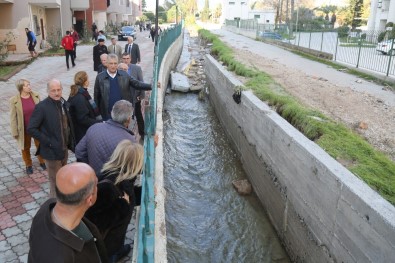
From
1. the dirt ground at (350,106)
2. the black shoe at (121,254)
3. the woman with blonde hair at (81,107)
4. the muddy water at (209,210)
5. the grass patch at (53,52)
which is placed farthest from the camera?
the grass patch at (53,52)

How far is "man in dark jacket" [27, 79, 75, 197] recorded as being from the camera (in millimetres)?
4622

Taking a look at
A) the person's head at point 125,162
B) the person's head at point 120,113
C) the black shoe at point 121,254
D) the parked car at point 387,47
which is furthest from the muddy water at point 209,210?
the parked car at point 387,47

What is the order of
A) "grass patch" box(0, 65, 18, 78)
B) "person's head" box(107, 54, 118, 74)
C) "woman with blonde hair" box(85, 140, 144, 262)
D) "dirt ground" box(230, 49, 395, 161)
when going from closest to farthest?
"woman with blonde hair" box(85, 140, 144, 262) < "person's head" box(107, 54, 118, 74) < "dirt ground" box(230, 49, 395, 161) < "grass patch" box(0, 65, 18, 78)

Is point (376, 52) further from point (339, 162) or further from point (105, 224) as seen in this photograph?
point (105, 224)

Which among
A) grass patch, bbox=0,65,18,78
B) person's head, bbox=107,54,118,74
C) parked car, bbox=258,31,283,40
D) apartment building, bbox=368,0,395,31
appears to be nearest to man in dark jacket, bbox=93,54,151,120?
person's head, bbox=107,54,118,74

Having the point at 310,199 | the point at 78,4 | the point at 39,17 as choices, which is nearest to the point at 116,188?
the point at 310,199

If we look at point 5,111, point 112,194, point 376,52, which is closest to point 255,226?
point 112,194

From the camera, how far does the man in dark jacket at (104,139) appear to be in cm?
384

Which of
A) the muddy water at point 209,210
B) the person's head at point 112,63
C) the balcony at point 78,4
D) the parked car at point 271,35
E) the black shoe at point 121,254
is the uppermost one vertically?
the balcony at point 78,4

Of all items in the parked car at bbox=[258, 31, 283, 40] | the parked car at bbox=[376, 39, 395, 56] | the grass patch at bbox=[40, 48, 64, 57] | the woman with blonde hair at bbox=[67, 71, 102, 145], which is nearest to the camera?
the woman with blonde hair at bbox=[67, 71, 102, 145]

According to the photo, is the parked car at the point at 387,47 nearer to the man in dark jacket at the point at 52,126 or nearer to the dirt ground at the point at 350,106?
the dirt ground at the point at 350,106

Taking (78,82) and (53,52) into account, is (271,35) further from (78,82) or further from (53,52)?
(78,82)

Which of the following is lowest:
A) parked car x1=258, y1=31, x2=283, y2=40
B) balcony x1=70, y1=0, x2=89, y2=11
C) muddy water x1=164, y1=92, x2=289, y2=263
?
muddy water x1=164, y1=92, x2=289, y2=263

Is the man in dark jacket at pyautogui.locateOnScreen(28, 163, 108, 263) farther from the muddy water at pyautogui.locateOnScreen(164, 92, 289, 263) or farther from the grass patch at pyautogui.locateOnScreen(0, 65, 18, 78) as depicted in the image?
the grass patch at pyautogui.locateOnScreen(0, 65, 18, 78)
